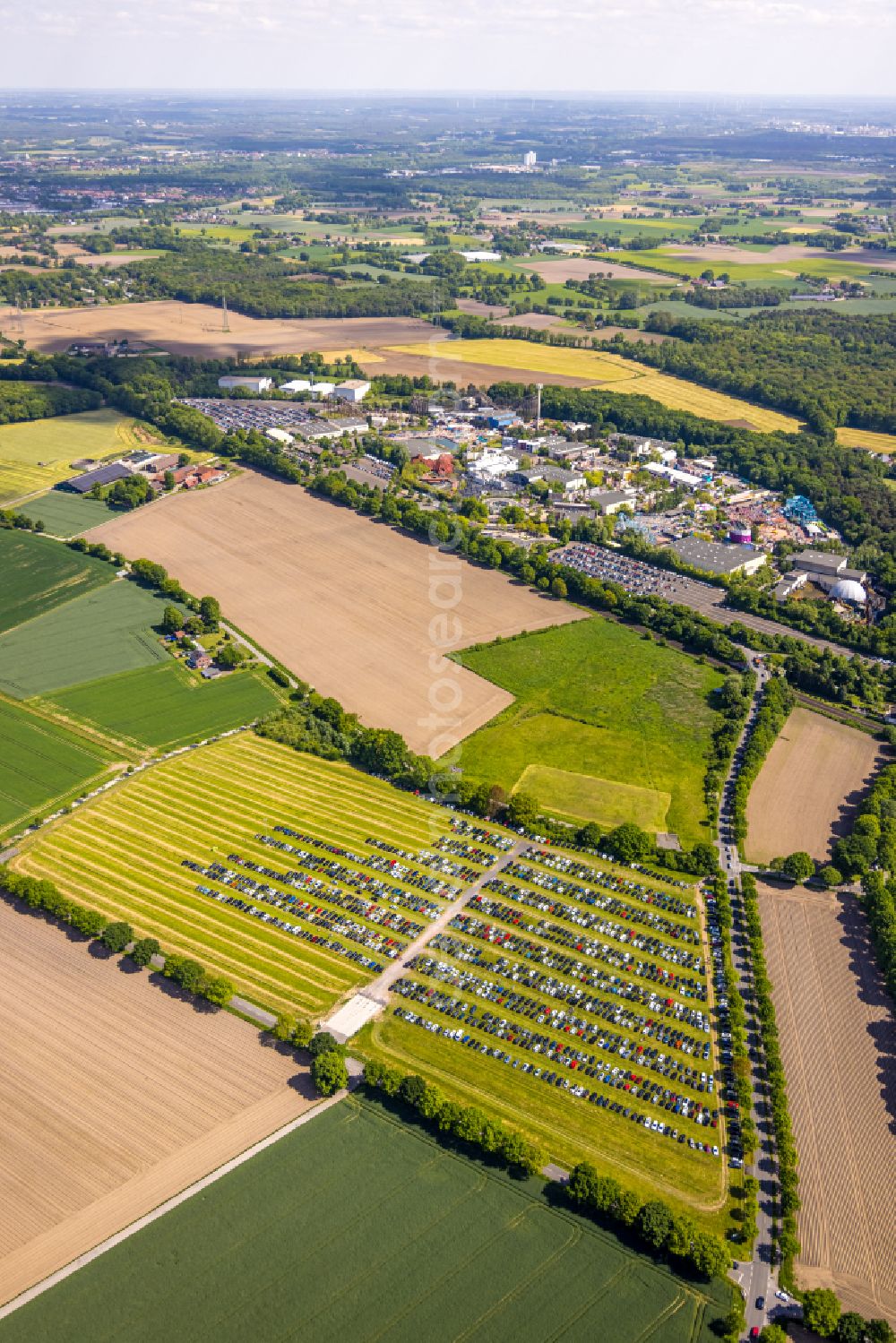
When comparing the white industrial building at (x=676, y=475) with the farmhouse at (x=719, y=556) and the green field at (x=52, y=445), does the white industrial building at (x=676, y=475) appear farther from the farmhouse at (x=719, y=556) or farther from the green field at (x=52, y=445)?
the green field at (x=52, y=445)

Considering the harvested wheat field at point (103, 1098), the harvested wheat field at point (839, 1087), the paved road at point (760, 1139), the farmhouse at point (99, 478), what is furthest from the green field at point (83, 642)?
the harvested wheat field at point (839, 1087)

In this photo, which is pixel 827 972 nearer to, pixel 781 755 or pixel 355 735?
pixel 781 755

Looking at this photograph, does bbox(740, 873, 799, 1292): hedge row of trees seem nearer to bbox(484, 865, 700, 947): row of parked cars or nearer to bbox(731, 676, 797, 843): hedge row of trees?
bbox(484, 865, 700, 947): row of parked cars

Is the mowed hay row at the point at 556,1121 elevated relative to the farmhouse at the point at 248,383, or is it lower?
Answer: lower

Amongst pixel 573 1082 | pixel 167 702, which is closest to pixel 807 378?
pixel 167 702

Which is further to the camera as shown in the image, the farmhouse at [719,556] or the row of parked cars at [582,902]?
the farmhouse at [719,556]

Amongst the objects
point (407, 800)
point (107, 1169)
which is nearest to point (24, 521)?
point (407, 800)
